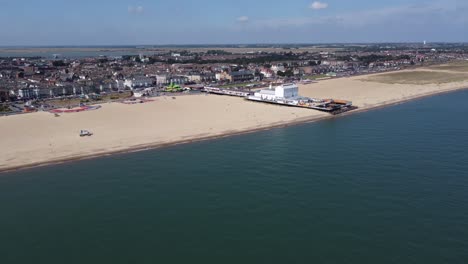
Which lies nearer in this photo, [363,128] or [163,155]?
[163,155]

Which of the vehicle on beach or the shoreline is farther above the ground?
the vehicle on beach

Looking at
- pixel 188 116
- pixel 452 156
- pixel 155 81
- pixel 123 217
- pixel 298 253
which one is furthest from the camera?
pixel 155 81

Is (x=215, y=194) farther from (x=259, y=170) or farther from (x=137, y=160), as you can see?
(x=137, y=160)

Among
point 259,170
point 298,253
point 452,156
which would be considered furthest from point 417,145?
point 298,253

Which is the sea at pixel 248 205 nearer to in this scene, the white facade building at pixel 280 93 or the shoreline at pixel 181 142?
the shoreline at pixel 181 142

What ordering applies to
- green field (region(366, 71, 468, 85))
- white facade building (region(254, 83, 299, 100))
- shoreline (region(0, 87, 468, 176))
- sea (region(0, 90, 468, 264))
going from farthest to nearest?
1. green field (region(366, 71, 468, 85))
2. white facade building (region(254, 83, 299, 100))
3. shoreline (region(0, 87, 468, 176))
4. sea (region(0, 90, 468, 264))

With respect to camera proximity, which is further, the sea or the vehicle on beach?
the vehicle on beach

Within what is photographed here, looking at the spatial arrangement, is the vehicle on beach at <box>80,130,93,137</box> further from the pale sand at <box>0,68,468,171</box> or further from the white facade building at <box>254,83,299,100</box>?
the white facade building at <box>254,83,299,100</box>

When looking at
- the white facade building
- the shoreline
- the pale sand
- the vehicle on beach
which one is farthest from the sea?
the white facade building

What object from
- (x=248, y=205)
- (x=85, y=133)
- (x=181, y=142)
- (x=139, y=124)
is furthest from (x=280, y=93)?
(x=248, y=205)
